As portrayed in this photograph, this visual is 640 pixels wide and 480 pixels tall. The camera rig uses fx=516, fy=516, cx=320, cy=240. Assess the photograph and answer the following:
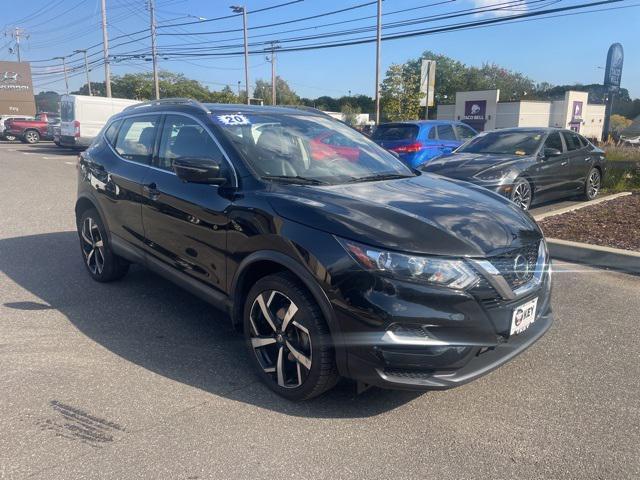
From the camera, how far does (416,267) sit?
2.59m

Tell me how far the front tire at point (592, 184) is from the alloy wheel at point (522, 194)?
2017 mm

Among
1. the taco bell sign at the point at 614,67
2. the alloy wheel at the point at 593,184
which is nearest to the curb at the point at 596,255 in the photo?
the alloy wheel at the point at 593,184

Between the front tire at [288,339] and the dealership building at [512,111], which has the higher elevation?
the dealership building at [512,111]

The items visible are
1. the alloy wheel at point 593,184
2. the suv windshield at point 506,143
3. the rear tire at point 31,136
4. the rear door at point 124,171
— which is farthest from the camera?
the rear tire at point 31,136

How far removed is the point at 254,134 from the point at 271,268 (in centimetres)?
110

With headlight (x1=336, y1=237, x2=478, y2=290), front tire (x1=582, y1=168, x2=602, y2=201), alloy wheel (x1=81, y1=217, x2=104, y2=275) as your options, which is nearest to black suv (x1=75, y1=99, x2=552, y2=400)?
headlight (x1=336, y1=237, x2=478, y2=290)

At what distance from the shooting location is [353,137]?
4.46 m

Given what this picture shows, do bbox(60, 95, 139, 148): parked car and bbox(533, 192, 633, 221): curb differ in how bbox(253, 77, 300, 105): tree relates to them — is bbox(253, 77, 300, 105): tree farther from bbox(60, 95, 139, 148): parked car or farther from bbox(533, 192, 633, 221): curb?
bbox(533, 192, 633, 221): curb

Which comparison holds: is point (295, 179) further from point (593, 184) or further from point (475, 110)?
point (475, 110)

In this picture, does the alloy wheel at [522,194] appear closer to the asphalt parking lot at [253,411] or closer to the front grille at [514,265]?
the asphalt parking lot at [253,411]

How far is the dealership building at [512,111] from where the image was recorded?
4453 centimetres

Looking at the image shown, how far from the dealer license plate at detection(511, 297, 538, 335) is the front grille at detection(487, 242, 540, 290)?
0.12 metres

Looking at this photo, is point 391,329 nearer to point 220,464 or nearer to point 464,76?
point 220,464

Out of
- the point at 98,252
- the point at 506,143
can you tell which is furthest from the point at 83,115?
the point at 98,252
